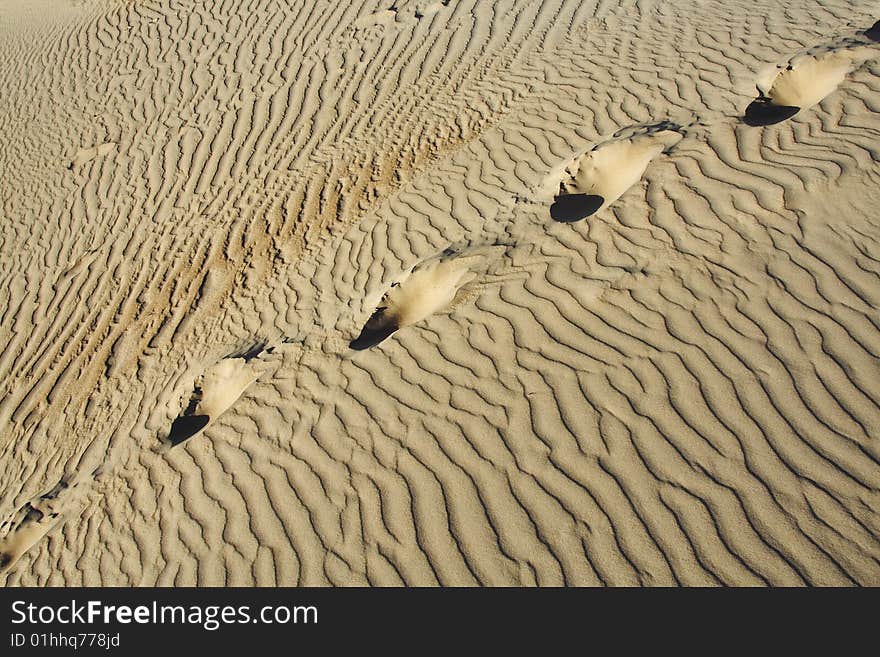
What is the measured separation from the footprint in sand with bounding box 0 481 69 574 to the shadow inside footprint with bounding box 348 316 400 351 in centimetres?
265

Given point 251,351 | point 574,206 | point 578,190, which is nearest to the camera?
point 251,351

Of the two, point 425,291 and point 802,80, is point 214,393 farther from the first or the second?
point 802,80

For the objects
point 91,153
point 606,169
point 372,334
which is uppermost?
point 91,153

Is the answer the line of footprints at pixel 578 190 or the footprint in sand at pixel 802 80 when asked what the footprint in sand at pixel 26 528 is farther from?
the footprint in sand at pixel 802 80

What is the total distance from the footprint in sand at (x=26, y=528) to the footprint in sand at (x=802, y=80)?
23.0 ft

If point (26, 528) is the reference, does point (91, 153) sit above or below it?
above

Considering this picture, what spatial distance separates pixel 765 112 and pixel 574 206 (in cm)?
Answer: 226

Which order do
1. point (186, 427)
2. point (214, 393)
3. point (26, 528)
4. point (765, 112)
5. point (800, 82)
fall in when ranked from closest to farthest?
point (26, 528) → point (186, 427) → point (214, 393) → point (765, 112) → point (800, 82)

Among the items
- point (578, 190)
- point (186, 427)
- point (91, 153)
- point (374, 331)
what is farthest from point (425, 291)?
point (91, 153)

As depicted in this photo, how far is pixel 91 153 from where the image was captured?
9.92 meters

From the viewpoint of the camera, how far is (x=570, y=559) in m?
3.41

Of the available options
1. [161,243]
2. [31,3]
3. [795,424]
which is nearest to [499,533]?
[795,424]

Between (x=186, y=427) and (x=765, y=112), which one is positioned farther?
(x=765, y=112)

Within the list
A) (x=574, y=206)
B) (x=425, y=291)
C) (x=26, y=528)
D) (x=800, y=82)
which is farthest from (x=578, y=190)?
(x=26, y=528)
